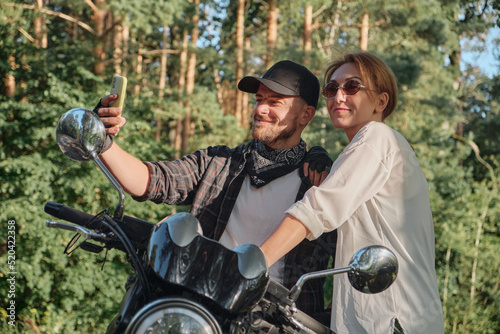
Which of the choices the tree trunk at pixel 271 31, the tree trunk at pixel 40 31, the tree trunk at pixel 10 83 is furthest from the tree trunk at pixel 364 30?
the tree trunk at pixel 10 83

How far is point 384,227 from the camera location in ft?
6.53

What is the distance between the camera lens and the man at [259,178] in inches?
99.0

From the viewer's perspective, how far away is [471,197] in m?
14.2

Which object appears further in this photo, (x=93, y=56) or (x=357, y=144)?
(x=93, y=56)

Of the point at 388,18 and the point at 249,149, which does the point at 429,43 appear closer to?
the point at 388,18

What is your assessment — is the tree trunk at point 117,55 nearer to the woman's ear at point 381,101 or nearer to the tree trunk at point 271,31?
the tree trunk at point 271,31

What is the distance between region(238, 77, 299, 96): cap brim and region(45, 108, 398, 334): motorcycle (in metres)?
1.25

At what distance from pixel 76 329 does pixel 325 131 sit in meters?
7.34

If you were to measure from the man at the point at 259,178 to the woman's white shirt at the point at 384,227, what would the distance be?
48cm

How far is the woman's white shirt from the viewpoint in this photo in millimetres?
1898

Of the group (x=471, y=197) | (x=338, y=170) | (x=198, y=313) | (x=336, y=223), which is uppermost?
(x=338, y=170)

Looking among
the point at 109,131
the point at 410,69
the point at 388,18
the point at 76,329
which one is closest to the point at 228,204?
the point at 109,131

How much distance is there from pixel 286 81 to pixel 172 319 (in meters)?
1.73

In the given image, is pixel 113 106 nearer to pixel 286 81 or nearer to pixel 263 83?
pixel 263 83
